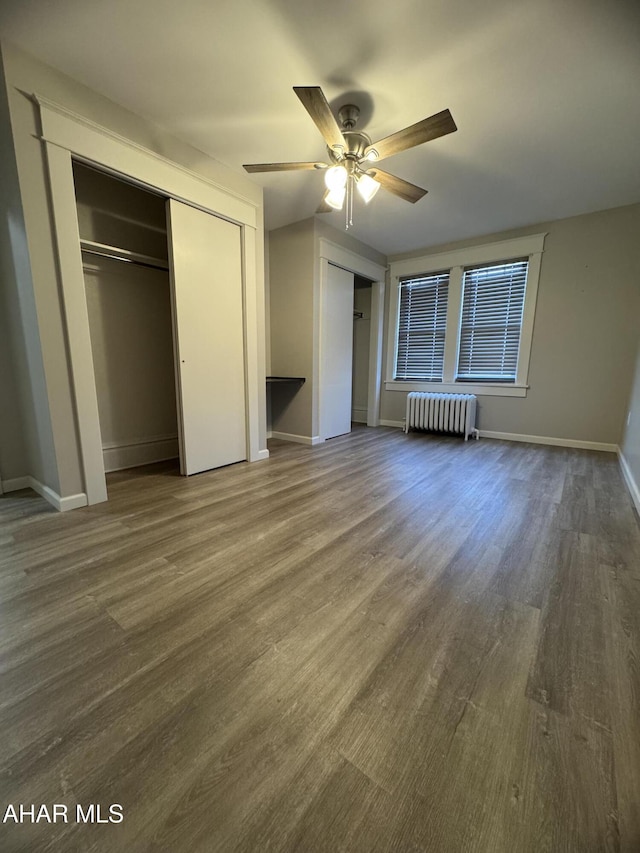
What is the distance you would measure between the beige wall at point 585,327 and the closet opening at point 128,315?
13.5 ft

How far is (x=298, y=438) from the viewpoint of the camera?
4332 mm

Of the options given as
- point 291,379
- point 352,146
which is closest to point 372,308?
point 291,379

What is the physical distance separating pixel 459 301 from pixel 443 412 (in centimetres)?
161

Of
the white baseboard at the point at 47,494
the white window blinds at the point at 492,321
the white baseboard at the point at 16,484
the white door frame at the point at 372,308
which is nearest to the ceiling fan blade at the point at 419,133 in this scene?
the white door frame at the point at 372,308

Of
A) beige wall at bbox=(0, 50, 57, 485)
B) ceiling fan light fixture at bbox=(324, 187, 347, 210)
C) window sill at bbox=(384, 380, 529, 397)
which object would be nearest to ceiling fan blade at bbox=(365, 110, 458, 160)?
ceiling fan light fixture at bbox=(324, 187, 347, 210)

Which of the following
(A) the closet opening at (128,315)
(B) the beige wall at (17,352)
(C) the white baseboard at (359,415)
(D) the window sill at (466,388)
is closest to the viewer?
(B) the beige wall at (17,352)

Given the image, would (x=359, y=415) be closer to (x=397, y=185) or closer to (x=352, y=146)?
(x=397, y=185)

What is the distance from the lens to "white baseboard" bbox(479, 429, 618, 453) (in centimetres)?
387

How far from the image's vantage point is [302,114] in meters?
2.26

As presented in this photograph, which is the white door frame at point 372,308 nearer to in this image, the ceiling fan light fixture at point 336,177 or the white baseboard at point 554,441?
the ceiling fan light fixture at point 336,177

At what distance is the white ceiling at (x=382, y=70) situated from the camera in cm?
162

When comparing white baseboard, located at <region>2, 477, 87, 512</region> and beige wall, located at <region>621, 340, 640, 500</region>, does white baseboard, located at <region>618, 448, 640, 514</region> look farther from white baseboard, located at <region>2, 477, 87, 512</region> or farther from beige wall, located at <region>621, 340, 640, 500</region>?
white baseboard, located at <region>2, 477, 87, 512</region>

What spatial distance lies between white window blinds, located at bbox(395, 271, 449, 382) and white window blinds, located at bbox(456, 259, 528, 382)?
31 centimetres

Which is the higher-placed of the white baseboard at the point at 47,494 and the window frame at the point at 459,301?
the window frame at the point at 459,301
